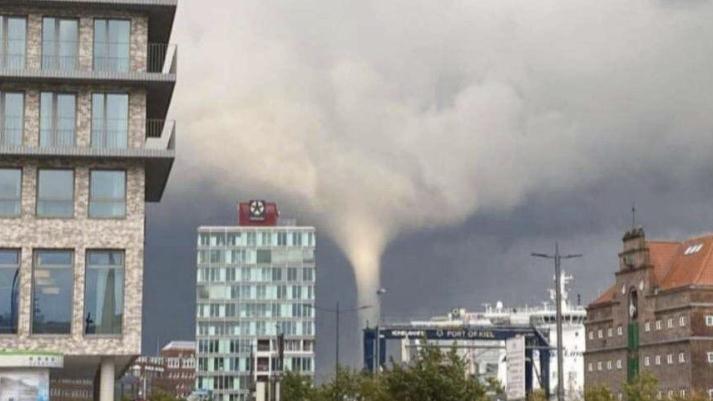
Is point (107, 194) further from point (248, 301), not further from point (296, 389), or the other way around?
point (248, 301)

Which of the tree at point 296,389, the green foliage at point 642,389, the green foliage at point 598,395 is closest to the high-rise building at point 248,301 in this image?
the tree at point 296,389

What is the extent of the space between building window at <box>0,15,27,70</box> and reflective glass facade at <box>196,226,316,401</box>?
12741cm

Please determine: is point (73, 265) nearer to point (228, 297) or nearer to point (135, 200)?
point (135, 200)

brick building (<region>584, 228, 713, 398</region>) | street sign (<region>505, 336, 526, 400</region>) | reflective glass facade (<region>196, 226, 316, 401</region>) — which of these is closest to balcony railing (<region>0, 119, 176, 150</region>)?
street sign (<region>505, 336, 526, 400</region>)

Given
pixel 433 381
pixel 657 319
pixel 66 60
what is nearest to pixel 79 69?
pixel 66 60

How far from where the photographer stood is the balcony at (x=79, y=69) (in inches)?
2576

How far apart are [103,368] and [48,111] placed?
12.9 metres

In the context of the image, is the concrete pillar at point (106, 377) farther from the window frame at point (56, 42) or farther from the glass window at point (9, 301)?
the window frame at point (56, 42)

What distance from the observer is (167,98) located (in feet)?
228

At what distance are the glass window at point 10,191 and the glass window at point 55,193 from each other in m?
0.96

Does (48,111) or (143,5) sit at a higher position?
(143,5)

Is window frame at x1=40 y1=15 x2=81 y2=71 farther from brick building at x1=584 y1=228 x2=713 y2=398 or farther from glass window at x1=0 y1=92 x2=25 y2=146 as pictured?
brick building at x1=584 y1=228 x2=713 y2=398

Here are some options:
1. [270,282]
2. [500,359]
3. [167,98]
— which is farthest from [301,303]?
[167,98]

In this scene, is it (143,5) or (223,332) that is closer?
(143,5)
